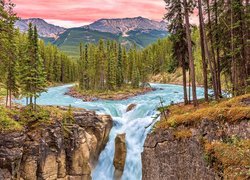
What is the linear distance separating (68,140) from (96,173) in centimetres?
595

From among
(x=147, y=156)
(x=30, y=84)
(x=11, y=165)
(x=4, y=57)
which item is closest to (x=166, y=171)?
(x=147, y=156)

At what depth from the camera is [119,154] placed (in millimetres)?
35500

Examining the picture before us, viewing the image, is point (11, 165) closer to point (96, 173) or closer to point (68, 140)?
point (68, 140)

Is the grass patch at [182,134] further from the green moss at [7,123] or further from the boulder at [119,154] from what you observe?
the boulder at [119,154]

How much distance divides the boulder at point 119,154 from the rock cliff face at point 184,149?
15.9 metres

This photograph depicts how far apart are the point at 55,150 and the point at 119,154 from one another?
827 centimetres

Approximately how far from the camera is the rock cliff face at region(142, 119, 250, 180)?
43.3 feet

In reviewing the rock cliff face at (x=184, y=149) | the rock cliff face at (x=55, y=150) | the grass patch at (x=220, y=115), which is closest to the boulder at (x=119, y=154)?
the rock cliff face at (x=55, y=150)

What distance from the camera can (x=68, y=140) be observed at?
31656mm

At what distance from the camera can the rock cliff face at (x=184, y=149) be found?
13195mm

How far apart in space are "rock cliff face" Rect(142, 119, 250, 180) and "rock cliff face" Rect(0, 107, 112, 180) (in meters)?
13.1

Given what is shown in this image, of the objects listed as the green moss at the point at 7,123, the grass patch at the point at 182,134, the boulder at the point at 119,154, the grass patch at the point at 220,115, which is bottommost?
the boulder at the point at 119,154

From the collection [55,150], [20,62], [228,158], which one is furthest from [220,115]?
[20,62]

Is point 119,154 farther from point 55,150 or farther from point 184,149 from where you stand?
point 184,149
